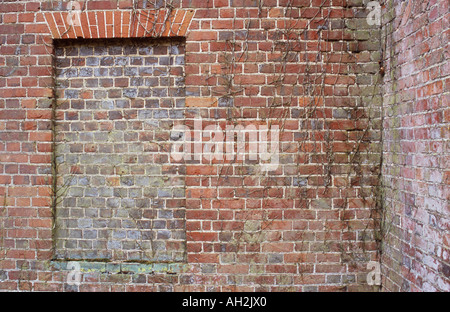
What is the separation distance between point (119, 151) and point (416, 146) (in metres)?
2.38

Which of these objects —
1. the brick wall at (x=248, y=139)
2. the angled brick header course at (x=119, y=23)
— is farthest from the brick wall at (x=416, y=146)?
the angled brick header course at (x=119, y=23)

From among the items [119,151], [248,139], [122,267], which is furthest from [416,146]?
[122,267]

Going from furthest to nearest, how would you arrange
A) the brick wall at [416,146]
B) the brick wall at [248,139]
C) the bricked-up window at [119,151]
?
the bricked-up window at [119,151]
the brick wall at [248,139]
the brick wall at [416,146]

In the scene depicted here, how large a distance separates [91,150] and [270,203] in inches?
65.3

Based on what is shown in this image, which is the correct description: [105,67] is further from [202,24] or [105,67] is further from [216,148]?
[216,148]

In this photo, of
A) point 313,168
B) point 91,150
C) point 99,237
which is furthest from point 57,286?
point 313,168

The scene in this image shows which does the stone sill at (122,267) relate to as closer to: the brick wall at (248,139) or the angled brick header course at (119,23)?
the brick wall at (248,139)

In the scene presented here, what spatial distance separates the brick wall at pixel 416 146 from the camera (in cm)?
204

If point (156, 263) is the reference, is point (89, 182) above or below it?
above

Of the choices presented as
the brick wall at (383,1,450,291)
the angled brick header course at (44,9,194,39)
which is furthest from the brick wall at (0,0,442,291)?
the brick wall at (383,1,450,291)

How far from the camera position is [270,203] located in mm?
2754

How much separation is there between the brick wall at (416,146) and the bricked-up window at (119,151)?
1.76 m

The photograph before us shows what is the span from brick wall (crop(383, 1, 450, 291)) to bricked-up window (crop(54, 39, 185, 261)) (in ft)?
5.76

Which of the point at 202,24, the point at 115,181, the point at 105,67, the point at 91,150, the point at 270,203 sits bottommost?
the point at 270,203
